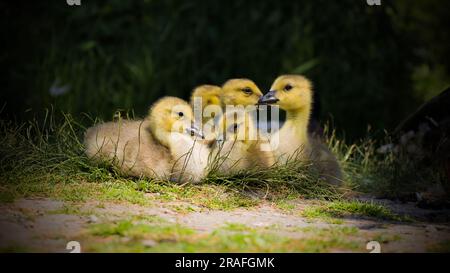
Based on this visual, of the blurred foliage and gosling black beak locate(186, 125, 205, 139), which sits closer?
gosling black beak locate(186, 125, 205, 139)

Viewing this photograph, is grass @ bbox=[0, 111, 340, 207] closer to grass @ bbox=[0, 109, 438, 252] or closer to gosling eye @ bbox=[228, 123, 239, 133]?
grass @ bbox=[0, 109, 438, 252]

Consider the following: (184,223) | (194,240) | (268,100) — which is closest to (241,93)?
(268,100)

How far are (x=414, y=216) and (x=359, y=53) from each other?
4.76 m

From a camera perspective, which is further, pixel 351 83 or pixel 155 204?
pixel 351 83

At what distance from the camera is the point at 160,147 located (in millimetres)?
4641

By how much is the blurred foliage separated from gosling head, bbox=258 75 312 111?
328 centimetres

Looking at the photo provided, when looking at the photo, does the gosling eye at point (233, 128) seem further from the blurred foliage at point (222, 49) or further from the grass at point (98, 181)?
the blurred foliage at point (222, 49)

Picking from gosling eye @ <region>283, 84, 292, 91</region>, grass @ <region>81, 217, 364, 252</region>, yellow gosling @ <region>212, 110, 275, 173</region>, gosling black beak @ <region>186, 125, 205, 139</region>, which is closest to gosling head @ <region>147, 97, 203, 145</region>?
gosling black beak @ <region>186, 125, 205, 139</region>

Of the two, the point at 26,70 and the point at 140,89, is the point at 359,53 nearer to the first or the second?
the point at 140,89

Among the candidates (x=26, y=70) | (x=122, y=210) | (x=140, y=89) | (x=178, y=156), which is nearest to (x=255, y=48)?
(x=140, y=89)

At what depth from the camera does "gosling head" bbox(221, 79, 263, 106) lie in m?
5.13

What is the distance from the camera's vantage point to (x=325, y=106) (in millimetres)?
8750

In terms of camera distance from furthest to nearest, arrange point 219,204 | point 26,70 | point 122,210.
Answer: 1. point 26,70
2. point 219,204
3. point 122,210

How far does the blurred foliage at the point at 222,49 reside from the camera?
8508 mm
